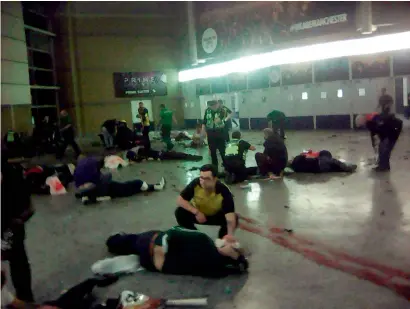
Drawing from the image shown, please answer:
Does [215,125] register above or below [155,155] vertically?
above

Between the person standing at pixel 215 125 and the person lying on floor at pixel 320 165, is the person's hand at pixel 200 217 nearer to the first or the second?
the person standing at pixel 215 125

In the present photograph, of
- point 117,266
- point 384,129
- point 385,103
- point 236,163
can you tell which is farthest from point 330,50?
point 117,266

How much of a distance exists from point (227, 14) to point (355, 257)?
8.65 metres

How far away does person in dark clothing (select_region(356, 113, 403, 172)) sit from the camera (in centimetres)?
864

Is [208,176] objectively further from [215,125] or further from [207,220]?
[215,125]

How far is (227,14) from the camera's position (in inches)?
458

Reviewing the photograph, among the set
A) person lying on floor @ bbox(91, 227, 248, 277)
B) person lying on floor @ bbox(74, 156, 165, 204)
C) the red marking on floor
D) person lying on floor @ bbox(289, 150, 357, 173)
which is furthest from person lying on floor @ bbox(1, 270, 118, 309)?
person lying on floor @ bbox(289, 150, 357, 173)

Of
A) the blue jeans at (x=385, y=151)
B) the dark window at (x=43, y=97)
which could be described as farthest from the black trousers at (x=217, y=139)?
the dark window at (x=43, y=97)

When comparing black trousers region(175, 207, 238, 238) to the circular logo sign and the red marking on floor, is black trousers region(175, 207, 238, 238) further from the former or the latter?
the circular logo sign

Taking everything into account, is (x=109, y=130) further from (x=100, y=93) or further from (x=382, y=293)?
(x=382, y=293)

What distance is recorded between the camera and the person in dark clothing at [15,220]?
11.3 feet

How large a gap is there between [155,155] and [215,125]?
412 cm

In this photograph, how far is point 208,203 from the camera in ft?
15.8

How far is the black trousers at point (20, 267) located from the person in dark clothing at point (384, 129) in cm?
693
